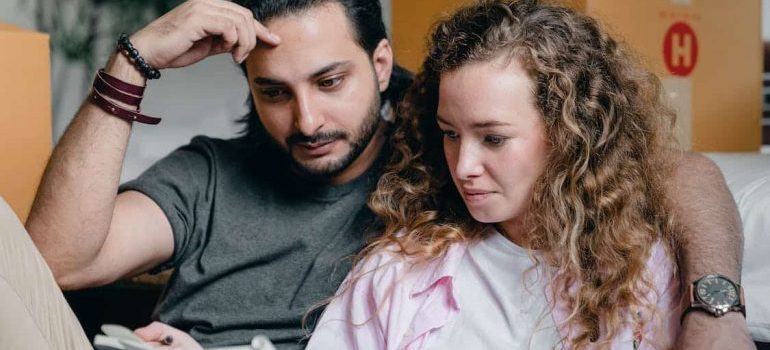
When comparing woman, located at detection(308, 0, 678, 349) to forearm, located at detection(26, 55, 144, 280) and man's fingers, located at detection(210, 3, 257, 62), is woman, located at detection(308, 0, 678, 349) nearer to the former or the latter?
man's fingers, located at detection(210, 3, 257, 62)

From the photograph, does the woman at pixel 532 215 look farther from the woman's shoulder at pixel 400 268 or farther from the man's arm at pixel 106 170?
the man's arm at pixel 106 170

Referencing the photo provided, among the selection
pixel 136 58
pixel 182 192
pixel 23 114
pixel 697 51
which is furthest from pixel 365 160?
pixel 697 51

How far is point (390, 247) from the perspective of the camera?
5.25ft

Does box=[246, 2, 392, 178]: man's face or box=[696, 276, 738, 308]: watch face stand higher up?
box=[246, 2, 392, 178]: man's face

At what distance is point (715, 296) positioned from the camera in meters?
1.35

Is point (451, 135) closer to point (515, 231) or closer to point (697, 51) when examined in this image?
point (515, 231)

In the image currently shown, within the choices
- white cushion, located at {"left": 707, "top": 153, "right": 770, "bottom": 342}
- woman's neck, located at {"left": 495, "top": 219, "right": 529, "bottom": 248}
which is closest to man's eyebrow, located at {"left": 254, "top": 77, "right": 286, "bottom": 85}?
woman's neck, located at {"left": 495, "top": 219, "right": 529, "bottom": 248}

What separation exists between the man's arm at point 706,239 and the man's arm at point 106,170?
674mm

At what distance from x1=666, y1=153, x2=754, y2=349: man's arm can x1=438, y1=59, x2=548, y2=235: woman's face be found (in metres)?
0.22

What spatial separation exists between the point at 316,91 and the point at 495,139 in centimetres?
38

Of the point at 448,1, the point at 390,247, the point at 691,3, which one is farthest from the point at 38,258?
the point at 691,3

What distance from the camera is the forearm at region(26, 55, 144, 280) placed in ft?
5.10

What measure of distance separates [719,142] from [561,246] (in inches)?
34.7

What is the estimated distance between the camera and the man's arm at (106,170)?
1558 millimetres
